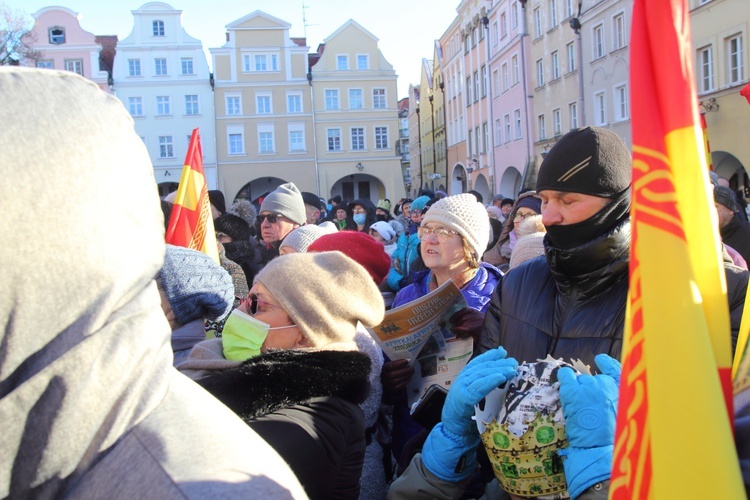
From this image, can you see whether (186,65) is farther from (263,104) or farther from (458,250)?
(458,250)

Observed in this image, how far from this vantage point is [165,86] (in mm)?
41938

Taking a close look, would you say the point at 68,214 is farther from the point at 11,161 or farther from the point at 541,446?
the point at 541,446

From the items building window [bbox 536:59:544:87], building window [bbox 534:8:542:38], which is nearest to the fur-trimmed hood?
building window [bbox 536:59:544:87]

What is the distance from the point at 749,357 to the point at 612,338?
1.03 m

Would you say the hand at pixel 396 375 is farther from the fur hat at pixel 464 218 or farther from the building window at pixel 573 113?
the building window at pixel 573 113

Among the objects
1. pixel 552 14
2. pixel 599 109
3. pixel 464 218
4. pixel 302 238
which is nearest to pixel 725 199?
pixel 464 218

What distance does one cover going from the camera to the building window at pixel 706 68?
66.3 ft

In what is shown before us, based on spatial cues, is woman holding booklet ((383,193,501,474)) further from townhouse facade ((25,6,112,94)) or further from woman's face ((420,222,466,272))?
townhouse facade ((25,6,112,94))

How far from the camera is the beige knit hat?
Answer: 226 cm

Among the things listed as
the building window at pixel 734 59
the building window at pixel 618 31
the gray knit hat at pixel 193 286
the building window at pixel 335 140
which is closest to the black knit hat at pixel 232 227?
the gray knit hat at pixel 193 286

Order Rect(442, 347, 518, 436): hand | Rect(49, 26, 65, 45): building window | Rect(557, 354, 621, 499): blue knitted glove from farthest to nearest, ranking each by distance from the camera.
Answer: Rect(49, 26, 65, 45): building window, Rect(442, 347, 518, 436): hand, Rect(557, 354, 621, 499): blue knitted glove

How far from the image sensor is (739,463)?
1.12m

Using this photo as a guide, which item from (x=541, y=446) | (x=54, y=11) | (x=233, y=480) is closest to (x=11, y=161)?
(x=233, y=480)

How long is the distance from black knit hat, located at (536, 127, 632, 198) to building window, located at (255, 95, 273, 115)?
42239mm
